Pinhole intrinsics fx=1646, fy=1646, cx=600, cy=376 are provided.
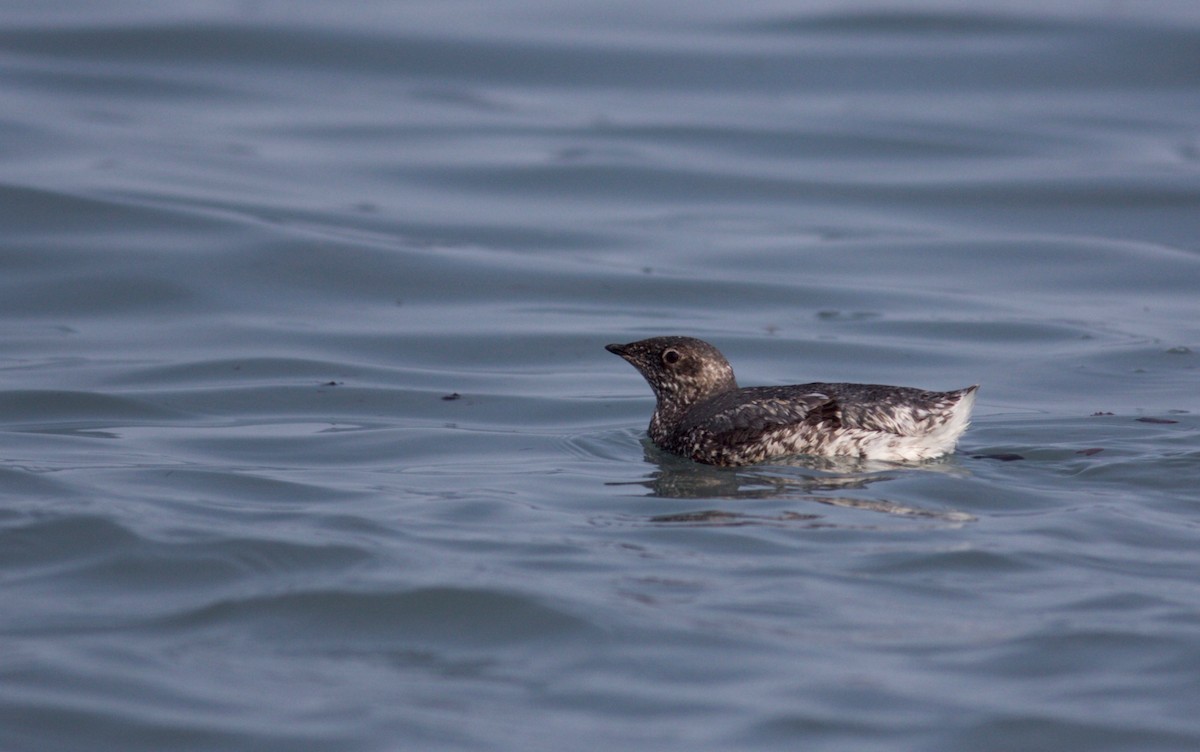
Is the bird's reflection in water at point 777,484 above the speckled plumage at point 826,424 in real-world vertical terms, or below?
below

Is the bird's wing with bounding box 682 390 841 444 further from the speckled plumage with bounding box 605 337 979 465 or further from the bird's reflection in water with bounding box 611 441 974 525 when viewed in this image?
the bird's reflection in water with bounding box 611 441 974 525

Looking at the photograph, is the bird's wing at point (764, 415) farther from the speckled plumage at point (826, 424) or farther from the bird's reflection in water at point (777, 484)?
the bird's reflection in water at point (777, 484)

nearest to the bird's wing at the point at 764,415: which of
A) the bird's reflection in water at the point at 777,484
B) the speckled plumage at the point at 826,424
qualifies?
the speckled plumage at the point at 826,424

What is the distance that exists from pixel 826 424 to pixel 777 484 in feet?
2.21

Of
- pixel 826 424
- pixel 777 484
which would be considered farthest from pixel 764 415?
pixel 777 484

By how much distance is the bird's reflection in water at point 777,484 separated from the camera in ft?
27.2

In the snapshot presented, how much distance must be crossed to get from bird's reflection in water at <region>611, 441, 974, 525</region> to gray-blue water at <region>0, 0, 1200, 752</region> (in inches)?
1.6

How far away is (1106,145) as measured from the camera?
65.3 feet

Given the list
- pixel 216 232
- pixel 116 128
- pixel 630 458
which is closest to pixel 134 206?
pixel 216 232

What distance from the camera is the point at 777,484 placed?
30.1 feet

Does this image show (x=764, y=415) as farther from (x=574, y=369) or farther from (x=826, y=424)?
(x=574, y=369)

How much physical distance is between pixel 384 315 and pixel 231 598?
8.08 meters

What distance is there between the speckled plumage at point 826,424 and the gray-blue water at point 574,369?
26 cm

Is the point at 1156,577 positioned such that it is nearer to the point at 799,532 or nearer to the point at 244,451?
the point at 799,532
